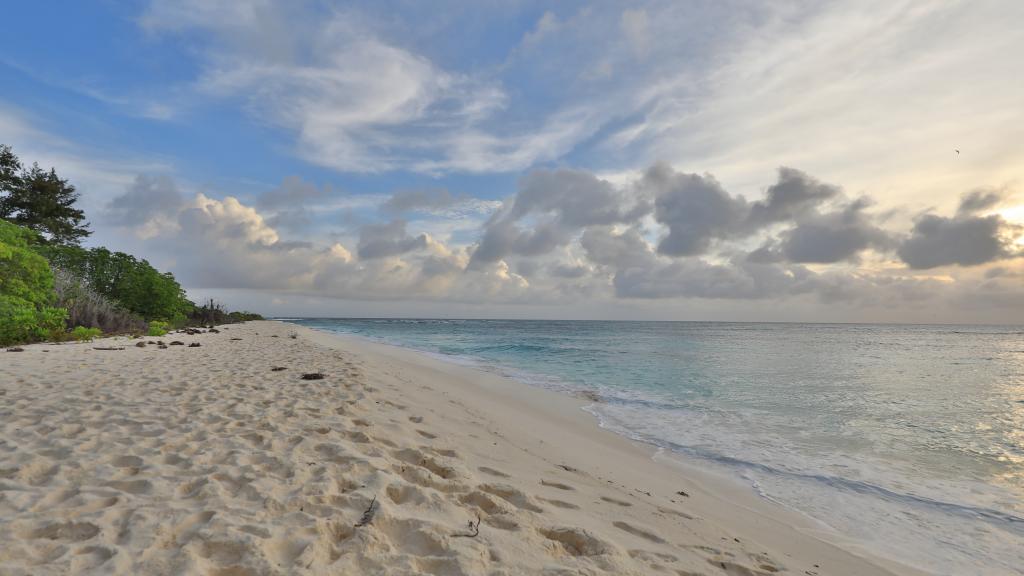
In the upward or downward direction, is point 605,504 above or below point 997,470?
above

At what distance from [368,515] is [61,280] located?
28.4m

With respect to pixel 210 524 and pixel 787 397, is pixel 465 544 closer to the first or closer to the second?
pixel 210 524

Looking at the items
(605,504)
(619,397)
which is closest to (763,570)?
(605,504)

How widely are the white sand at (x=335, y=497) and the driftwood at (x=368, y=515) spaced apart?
0.04 m

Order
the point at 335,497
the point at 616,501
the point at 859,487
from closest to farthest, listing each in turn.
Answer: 1. the point at 335,497
2. the point at 616,501
3. the point at 859,487

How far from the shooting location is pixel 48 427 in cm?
502

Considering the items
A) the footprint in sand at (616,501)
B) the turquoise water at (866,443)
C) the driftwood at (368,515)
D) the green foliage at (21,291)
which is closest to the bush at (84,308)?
the green foliage at (21,291)

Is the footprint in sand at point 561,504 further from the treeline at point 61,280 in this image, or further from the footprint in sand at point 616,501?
the treeline at point 61,280

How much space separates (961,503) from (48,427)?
1110 centimetres

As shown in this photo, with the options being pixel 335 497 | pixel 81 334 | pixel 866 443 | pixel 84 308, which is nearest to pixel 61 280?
pixel 84 308

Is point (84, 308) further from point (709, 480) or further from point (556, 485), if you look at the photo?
point (709, 480)

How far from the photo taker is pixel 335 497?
3.52 meters

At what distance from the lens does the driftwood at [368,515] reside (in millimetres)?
3123

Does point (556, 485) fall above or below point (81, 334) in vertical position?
below
